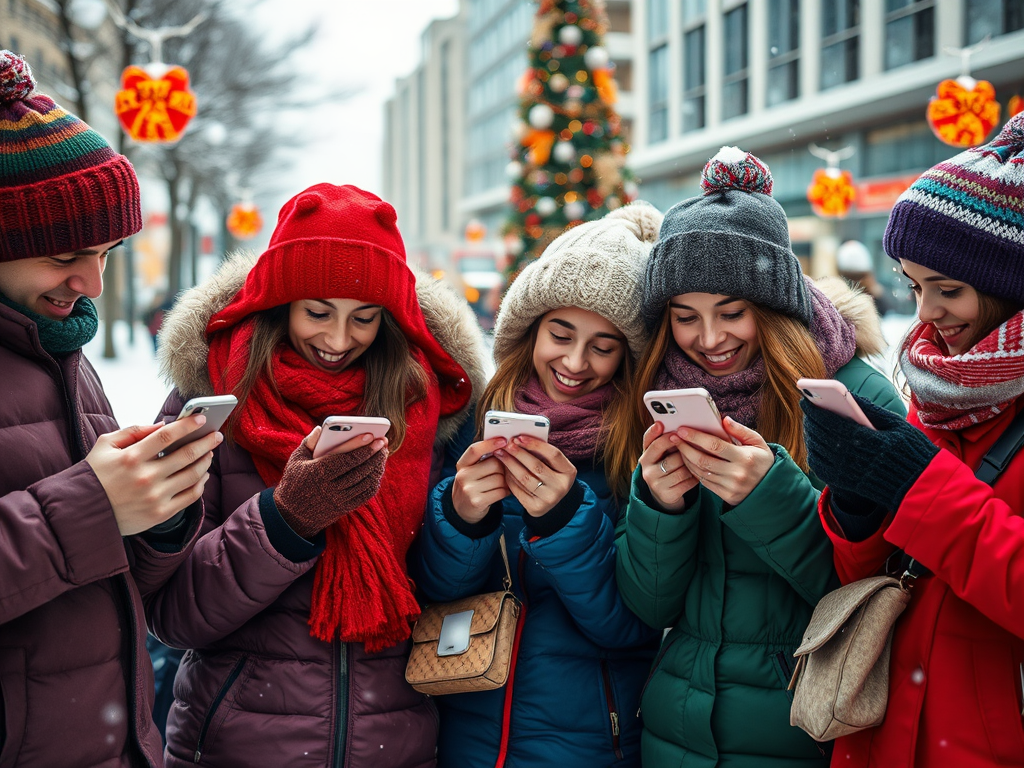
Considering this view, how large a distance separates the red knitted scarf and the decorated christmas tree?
21.3ft

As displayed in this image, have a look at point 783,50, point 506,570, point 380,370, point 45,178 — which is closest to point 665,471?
point 506,570

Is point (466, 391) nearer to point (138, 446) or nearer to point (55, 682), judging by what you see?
point (138, 446)

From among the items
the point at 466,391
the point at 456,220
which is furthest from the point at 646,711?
the point at 456,220

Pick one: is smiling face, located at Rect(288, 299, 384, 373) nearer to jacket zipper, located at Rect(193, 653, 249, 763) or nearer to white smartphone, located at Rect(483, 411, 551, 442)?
white smartphone, located at Rect(483, 411, 551, 442)

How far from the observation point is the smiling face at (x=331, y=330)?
2484 mm

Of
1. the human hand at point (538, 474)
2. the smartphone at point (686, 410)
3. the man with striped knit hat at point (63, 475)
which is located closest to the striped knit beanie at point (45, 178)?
the man with striped knit hat at point (63, 475)

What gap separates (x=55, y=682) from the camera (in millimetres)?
1702

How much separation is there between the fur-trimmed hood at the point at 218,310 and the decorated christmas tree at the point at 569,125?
606 cm

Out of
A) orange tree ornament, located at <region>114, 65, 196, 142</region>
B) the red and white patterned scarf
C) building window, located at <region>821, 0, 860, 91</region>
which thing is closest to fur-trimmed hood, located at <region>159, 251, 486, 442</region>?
the red and white patterned scarf

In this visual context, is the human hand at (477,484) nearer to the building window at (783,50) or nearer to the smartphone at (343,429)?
the smartphone at (343,429)

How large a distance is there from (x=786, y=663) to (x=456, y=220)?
6071cm

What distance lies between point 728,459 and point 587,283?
30.8 inches

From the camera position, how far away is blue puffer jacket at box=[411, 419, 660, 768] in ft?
7.55

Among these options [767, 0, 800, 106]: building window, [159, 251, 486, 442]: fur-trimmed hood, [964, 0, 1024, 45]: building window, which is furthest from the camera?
[767, 0, 800, 106]: building window
